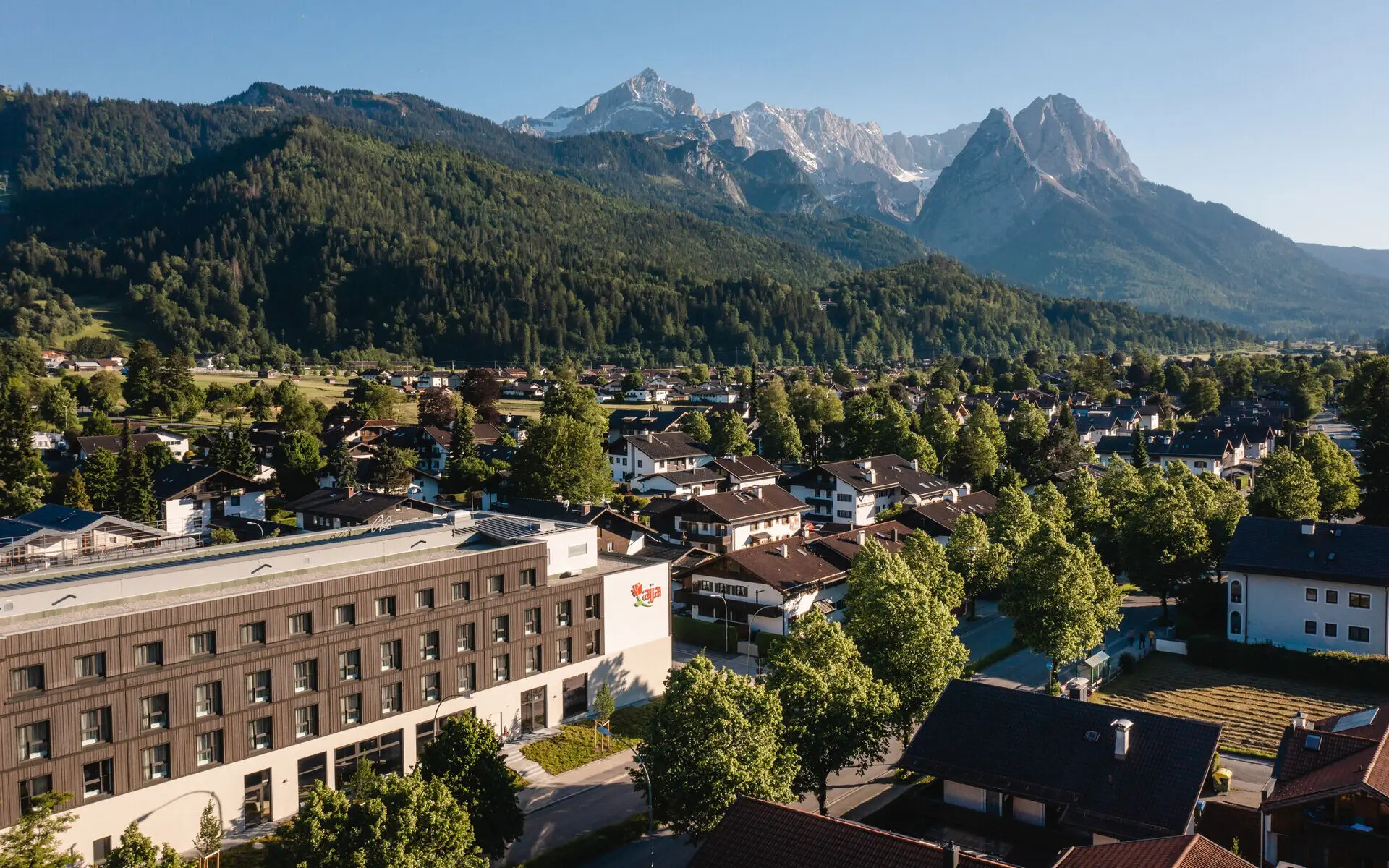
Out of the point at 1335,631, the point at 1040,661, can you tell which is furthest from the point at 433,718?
the point at 1335,631

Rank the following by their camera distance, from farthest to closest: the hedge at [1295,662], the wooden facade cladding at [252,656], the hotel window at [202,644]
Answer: the hedge at [1295,662] → the hotel window at [202,644] → the wooden facade cladding at [252,656]

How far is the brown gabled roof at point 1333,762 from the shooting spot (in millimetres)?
24938

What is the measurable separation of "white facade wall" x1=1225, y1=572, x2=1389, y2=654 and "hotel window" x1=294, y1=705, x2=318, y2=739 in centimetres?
4236

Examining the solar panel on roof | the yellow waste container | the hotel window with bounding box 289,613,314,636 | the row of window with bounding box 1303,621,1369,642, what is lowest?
the yellow waste container

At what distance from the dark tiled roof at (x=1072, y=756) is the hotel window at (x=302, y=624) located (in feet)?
63.8

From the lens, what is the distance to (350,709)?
108 feet

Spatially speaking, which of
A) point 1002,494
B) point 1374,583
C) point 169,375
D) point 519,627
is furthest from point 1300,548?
point 169,375

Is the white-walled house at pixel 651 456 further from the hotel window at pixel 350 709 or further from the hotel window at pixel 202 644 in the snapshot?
the hotel window at pixel 202 644

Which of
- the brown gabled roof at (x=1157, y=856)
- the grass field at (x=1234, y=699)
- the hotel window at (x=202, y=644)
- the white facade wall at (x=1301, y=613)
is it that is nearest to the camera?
the brown gabled roof at (x=1157, y=856)

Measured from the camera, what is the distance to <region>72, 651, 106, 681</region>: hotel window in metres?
27.1

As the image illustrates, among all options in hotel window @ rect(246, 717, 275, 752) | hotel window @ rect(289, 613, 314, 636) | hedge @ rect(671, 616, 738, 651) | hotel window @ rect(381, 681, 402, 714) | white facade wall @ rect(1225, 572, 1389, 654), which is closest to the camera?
hotel window @ rect(246, 717, 275, 752)

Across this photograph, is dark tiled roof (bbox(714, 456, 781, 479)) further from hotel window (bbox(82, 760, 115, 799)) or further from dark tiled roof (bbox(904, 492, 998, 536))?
hotel window (bbox(82, 760, 115, 799))

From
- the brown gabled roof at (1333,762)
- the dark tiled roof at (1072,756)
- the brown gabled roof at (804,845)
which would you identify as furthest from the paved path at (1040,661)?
the brown gabled roof at (804,845)

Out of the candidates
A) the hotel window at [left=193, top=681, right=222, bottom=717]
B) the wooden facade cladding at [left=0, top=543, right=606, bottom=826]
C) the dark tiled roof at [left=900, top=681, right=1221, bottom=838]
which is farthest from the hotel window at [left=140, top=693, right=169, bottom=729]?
the dark tiled roof at [left=900, top=681, right=1221, bottom=838]
